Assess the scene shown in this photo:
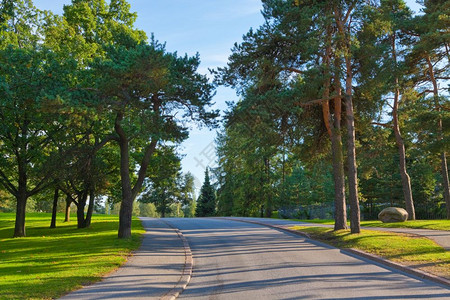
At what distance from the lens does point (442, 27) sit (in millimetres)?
18609

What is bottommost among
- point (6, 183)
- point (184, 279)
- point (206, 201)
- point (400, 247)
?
point (184, 279)

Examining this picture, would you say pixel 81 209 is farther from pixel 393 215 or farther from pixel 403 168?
pixel 403 168

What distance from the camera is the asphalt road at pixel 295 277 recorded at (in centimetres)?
713

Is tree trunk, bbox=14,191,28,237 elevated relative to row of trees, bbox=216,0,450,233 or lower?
lower

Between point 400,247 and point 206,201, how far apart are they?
48651 mm

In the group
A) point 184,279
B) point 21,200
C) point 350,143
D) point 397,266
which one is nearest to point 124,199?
point 184,279

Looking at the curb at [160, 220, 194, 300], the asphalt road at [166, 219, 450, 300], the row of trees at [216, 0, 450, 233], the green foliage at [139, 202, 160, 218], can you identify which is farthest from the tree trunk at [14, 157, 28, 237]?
the green foliage at [139, 202, 160, 218]

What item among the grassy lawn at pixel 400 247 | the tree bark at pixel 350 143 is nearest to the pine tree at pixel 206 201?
the grassy lawn at pixel 400 247

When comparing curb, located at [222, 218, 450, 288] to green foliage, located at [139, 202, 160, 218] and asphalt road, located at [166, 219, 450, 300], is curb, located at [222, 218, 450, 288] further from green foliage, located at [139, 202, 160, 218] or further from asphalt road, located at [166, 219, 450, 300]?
green foliage, located at [139, 202, 160, 218]

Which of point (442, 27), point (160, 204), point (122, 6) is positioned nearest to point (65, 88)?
point (122, 6)

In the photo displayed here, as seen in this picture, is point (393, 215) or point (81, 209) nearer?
point (393, 215)

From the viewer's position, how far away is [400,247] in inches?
476

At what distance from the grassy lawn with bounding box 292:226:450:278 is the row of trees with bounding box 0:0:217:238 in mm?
8027

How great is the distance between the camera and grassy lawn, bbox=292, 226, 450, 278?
31.1 feet
